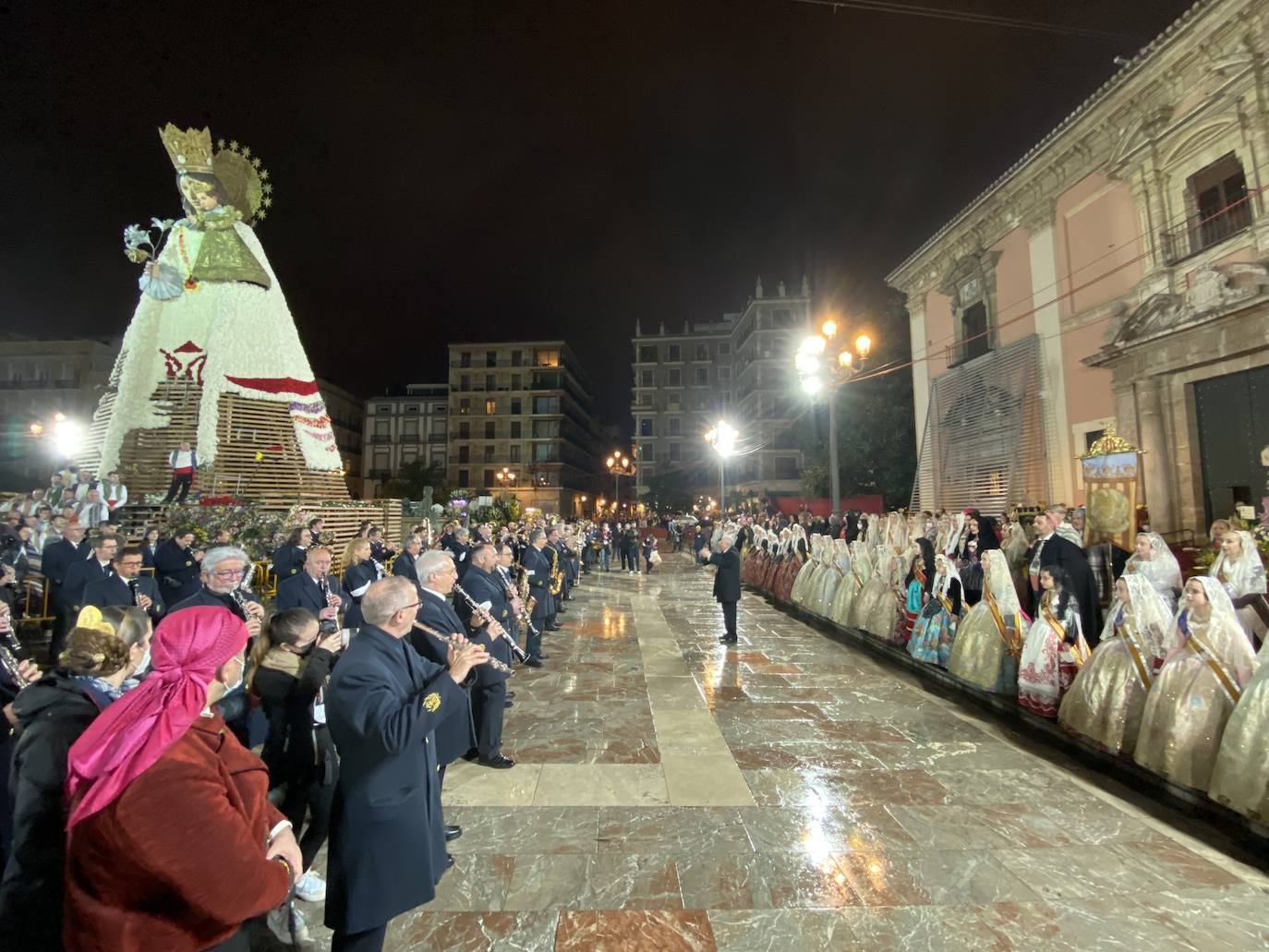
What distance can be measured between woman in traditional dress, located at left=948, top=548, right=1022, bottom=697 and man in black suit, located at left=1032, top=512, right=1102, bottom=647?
0.77 meters

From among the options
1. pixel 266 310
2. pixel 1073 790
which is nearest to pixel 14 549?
pixel 266 310

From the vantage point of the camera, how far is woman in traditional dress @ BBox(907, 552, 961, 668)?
6.34 m

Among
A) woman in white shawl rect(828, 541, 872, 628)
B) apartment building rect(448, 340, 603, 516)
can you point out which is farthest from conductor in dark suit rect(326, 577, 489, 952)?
apartment building rect(448, 340, 603, 516)

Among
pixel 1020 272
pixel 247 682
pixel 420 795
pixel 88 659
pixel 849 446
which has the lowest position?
pixel 420 795

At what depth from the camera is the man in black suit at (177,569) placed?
705 centimetres

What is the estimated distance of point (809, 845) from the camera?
3297 mm

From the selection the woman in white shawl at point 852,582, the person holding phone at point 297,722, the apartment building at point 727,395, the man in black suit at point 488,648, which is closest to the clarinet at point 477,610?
the man in black suit at point 488,648

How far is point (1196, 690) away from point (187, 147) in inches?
712

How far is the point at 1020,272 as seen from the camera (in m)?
14.5

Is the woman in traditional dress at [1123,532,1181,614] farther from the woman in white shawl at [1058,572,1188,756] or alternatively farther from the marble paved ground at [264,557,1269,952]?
the marble paved ground at [264,557,1269,952]

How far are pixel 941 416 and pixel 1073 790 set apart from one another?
1532 cm

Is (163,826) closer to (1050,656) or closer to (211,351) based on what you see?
(1050,656)

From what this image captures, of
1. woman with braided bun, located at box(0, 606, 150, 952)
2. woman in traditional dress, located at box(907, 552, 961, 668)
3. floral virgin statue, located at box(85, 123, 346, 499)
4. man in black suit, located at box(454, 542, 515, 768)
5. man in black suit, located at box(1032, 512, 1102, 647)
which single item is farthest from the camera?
floral virgin statue, located at box(85, 123, 346, 499)

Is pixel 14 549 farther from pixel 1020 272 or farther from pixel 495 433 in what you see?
pixel 495 433
